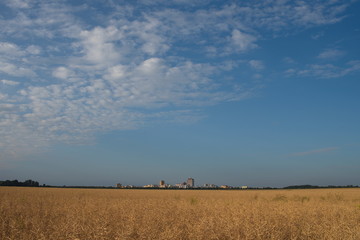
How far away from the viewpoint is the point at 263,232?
21.4 ft

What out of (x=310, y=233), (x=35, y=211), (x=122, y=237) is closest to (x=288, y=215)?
(x=310, y=233)

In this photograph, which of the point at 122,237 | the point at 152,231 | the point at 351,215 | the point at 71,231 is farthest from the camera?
the point at 351,215

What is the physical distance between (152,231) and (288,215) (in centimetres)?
569

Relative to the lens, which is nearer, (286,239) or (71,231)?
(71,231)

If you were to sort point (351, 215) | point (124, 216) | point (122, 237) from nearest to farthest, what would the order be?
point (122, 237) < point (124, 216) < point (351, 215)

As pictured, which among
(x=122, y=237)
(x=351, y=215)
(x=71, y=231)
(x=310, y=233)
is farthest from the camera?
(x=351, y=215)

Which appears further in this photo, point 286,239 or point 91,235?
point 286,239

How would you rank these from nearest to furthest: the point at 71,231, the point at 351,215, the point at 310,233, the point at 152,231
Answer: the point at 71,231
the point at 152,231
the point at 310,233
the point at 351,215

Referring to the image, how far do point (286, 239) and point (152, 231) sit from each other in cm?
356

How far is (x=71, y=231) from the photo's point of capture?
584 cm

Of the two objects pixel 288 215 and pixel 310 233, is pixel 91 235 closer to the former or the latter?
pixel 310 233

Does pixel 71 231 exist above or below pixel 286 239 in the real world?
above

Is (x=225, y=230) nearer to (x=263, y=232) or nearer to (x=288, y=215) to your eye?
(x=263, y=232)

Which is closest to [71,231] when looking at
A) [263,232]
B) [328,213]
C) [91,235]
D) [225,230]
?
[91,235]
